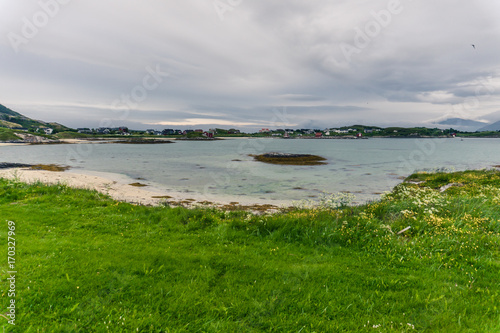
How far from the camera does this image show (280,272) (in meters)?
7.01

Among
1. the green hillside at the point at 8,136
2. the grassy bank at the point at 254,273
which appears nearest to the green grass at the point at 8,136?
the green hillside at the point at 8,136

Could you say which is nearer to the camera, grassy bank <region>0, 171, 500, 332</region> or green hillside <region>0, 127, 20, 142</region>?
grassy bank <region>0, 171, 500, 332</region>

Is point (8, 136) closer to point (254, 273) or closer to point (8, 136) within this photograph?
point (8, 136)

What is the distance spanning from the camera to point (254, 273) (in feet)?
22.7

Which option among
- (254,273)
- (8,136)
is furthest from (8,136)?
(254,273)

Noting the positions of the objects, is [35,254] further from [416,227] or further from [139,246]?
[416,227]

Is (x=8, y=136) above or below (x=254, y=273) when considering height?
above

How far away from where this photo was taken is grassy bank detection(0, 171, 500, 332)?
509 centimetres

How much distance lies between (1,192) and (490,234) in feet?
79.1

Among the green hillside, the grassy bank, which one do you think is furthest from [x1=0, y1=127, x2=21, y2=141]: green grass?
the grassy bank

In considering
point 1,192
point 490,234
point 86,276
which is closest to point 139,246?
point 86,276

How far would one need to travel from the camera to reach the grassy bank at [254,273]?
16.7 ft

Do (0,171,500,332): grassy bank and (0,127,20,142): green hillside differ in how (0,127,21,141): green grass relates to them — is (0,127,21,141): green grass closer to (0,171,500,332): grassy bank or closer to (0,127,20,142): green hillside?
(0,127,20,142): green hillside

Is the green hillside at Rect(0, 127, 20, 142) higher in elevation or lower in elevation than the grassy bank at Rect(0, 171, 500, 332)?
higher
